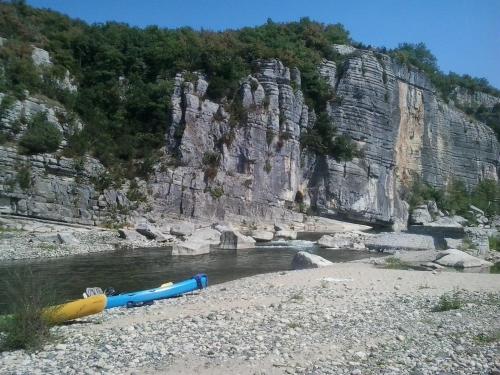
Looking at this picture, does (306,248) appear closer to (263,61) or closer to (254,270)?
(254,270)

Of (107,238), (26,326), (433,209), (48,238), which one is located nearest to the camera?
(26,326)

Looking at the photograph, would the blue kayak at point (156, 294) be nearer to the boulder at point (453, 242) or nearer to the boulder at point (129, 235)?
the boulder at point (453, 242)

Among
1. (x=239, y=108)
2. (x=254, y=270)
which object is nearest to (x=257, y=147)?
(x=239, y=108)

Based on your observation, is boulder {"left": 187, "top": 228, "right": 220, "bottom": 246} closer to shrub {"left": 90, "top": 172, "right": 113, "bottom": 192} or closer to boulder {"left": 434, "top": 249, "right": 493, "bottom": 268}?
shrub {"left": 90, "top": 172, "right": 113, "bottom": 192}

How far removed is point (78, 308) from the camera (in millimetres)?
9961

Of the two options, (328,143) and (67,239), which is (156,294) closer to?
(67,239)

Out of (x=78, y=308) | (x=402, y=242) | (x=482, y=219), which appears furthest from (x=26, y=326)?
(x=482, y=219)

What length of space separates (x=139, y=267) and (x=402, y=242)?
15436 millimetres

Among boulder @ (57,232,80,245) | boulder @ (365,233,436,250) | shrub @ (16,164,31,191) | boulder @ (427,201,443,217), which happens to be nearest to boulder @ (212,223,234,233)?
boulder @ (365,233,436,250)

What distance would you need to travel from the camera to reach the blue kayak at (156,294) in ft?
39.3

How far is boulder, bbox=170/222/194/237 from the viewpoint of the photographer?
108 ft

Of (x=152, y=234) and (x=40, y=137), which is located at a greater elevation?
(x=40, y=137)

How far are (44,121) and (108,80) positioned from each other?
12.5 metres

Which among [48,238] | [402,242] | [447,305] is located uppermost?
[402,242]
